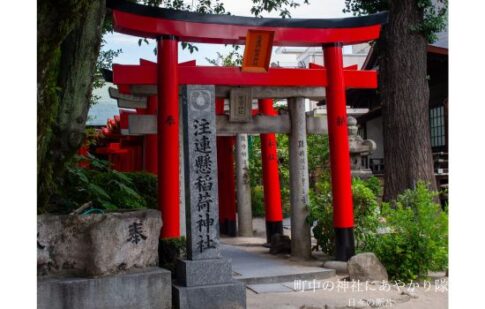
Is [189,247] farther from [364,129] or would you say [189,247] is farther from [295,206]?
[364,129]

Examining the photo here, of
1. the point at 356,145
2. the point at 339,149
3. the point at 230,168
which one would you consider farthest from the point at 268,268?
the point at 356,145

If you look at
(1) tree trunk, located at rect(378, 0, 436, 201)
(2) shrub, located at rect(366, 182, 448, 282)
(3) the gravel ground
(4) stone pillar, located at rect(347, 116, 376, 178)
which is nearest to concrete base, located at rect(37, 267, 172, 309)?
(3) the gravel ground

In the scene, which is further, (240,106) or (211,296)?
(240,106)

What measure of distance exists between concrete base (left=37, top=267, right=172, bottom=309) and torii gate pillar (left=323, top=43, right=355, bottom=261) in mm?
3679

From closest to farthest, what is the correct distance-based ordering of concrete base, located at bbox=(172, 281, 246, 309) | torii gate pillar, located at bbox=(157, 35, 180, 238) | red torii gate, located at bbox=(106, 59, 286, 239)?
concrete base, located at bbox=(172, 281, 246, 309)
torii gate pillar, located at bbox=(157, 35, 180, 238)
red torii gate, located at bbox=(106, 59, 286, 239)

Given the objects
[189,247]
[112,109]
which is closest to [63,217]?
[189,247]

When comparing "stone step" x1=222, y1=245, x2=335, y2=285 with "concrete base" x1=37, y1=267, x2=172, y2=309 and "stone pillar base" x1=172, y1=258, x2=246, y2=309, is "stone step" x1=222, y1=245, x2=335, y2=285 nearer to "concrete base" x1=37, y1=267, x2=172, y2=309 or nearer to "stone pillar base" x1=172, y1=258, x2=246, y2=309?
"stone pillar base" x1=172, y1=258, x2=246, y2=309

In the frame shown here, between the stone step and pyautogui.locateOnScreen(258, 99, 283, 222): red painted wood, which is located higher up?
pyautogui.locateOnScreen(258, 99, 283, 222): red painted wood

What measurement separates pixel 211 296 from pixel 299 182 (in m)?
3.90

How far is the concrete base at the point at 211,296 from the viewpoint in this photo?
5590mm

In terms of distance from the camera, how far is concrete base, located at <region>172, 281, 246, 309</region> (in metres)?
5.59

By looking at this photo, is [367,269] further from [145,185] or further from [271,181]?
[145,185]

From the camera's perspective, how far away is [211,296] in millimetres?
→ 5672

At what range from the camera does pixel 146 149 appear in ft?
43.2
